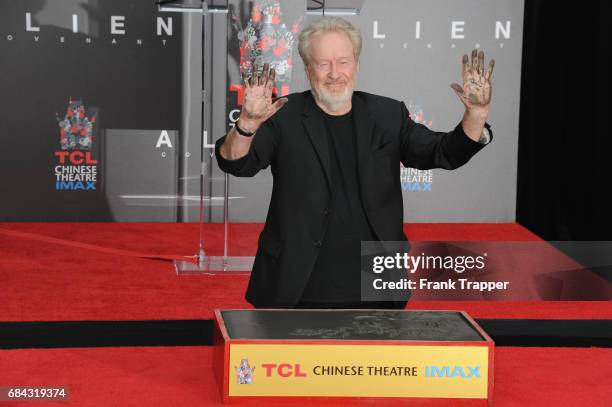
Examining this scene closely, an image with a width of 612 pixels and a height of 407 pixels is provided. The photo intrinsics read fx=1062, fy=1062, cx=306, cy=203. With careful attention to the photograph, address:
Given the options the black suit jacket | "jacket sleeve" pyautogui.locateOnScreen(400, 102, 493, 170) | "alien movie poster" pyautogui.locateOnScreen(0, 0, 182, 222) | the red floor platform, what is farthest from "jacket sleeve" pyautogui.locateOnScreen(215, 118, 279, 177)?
"alien movie poster" pyautogui.locateOnScreen(0, 0, 182, 222)

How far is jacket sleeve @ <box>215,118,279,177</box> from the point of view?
9.93ft

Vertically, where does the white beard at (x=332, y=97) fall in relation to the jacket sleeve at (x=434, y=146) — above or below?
above

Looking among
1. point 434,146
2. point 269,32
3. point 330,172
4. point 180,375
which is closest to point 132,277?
point 269,32

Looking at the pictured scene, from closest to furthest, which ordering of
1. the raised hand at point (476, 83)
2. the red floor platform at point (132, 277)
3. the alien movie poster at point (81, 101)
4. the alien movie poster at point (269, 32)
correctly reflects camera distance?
the raised hand at point (476, 83), the red floor platform at point (132, 277), the alien movie poster at point (269, 32), the alien movie poster at point (81, 101)

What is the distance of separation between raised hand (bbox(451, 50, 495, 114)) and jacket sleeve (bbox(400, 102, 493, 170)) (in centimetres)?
10

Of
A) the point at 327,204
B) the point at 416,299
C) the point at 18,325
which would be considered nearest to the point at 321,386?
the point at 327,204

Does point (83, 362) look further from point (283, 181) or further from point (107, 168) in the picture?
point (107, 168)

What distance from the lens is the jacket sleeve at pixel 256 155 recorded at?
303 centimetres

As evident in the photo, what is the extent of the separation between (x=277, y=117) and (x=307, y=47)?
24 cm

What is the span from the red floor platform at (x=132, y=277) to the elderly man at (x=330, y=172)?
6.76ft

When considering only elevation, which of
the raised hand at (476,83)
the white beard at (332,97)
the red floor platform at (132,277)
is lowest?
the red floor platform at (132,277)

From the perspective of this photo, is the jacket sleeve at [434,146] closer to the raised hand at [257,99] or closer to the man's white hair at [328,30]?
the man's white hair at [328,30]

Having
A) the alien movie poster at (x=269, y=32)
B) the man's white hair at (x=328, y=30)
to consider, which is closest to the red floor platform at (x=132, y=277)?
the alien movie poster at (x=269, y=32)

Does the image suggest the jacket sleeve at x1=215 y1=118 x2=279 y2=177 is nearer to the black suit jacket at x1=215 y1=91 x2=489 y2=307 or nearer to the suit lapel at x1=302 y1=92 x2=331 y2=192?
the black suit jacket at x1=215 y1=91 x2=489 y2=307
